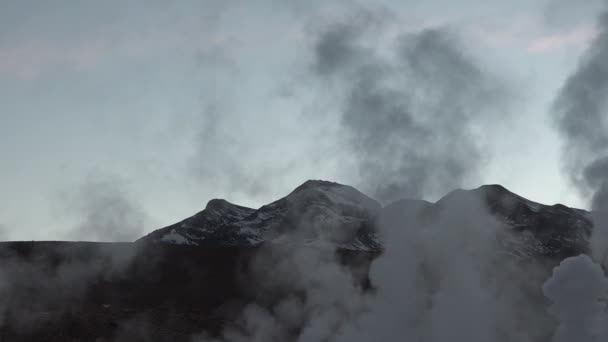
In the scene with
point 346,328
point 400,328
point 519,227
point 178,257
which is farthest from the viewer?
point 519,227

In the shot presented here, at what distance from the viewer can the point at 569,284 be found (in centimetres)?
5419

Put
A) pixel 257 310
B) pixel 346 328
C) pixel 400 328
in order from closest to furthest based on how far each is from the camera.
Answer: pixel 400 328 → pixel 346 328 → pixel 257 310

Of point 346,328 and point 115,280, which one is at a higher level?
point 115,280

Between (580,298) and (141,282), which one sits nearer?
(580,298)

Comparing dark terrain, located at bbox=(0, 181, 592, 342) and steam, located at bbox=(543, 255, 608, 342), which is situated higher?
dark terrain, located at bbox=(0, 181, 592, 342)

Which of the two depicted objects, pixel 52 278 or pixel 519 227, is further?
pixel 519 227

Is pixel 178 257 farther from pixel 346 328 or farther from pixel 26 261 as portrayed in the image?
pixel 346 328

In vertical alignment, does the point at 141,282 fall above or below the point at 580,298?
above

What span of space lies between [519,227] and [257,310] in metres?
92.0

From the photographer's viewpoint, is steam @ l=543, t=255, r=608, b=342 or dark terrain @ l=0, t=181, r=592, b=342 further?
dark terrain @ l=0, t=181, r=592, b=342

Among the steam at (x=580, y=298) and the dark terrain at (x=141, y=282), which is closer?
the steam at (x=580, y=298)

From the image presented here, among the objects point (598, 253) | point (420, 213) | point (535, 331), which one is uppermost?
point (420, 213)

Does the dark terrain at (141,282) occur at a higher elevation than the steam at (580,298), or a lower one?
higher

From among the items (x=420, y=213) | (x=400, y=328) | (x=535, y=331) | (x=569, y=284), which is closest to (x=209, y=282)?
(x=420, y=213)
